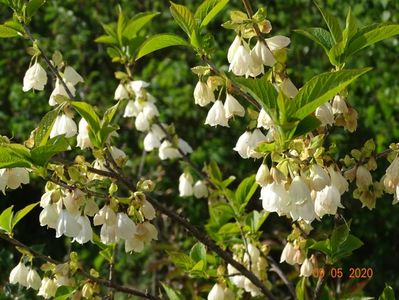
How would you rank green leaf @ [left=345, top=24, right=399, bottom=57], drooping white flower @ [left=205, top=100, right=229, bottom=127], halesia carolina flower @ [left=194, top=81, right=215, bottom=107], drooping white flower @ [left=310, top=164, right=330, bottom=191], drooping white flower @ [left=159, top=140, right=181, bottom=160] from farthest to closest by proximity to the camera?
drooping white flower @ [left=159, top=140, right=181, bottom=160], drooping white flower @ [left=205, top=100, right=229, bottom=127], halesia carolina flower @ [left=194, top=81, right=215, bottom=107], green leaf @ [left=345, top=24, right=399, bottom=57], drooping white flower @ [left=310, top=164, right=330, bottom=191]

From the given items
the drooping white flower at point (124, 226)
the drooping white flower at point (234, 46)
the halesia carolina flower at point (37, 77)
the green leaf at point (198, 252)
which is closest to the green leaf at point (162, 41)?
the drooping white flower at point (234, 46)

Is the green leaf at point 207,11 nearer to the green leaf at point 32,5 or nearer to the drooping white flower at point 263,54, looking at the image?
the drooping white flower at point 263,54

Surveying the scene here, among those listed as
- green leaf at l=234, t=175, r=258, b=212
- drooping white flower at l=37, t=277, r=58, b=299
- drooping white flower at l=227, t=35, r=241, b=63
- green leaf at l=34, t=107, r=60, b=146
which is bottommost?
green leaf at l=234, t=175, r=258, b=212

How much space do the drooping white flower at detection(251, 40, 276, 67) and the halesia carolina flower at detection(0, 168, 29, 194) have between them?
63cm

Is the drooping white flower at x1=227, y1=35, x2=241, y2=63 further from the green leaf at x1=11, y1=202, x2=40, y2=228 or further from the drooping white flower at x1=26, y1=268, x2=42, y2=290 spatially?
the drooping white flower at x1=26, y1=268, x2=42, y2=290

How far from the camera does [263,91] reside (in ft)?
4.99

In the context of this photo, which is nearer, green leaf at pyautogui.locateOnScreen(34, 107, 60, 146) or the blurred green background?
green leaf at pyautogui.locateOnScreen(34, 107, 60, 146)

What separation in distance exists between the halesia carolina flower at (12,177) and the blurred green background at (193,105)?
2202 millimetres

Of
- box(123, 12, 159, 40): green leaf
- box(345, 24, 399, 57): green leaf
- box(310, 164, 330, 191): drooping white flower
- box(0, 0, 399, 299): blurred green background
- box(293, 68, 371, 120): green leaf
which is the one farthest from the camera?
box(0, 0, 399, 299): blurred green background

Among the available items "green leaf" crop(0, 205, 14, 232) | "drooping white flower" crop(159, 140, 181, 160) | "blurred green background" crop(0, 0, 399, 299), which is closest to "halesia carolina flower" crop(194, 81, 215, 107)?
"green leaf" crop(0, 205, 14, 232)

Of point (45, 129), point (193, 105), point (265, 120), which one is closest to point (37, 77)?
point (45, 129)

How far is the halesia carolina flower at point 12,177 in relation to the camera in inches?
70.0

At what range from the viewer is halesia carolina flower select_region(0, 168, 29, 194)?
178 cm

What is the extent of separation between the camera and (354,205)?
4.46 metres
